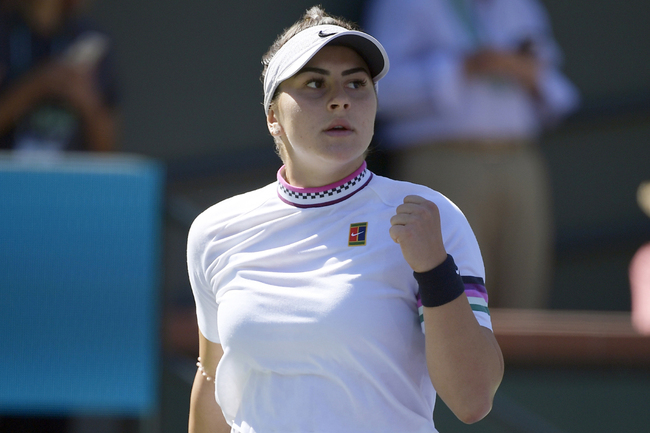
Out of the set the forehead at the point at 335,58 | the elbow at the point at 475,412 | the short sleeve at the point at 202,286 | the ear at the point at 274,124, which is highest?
the forehead at the point at 335,58

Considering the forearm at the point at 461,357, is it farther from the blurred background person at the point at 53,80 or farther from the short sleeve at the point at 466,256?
the blurred background person at the point at 53,80

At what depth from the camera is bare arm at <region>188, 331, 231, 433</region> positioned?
6.47 ft

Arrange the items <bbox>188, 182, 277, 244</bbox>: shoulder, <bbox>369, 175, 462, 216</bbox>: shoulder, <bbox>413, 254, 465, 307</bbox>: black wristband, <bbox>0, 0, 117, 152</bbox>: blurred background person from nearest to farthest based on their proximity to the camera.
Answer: <bbox>413, 254, 465, 307</bbox>: black wristband, <bbox>369, 175, 462, 216</bbox>: shoulder, <bbox>188, 182, 277, 244</bbox>: shoulder, <bbox>0, 0, 117, 152</bbox>: blurred background person

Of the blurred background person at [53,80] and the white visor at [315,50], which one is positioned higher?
the white visor at [315,50]

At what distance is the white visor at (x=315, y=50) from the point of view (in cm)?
179

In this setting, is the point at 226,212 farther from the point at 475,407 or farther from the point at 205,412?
the point at 475,407

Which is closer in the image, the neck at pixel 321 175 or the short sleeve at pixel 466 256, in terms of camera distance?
the short sleeve at pixel 466 256

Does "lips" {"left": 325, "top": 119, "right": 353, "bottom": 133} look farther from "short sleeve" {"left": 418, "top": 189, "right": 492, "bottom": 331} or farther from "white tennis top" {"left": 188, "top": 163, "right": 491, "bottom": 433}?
"short sleeve" {"left": 418, "top": 189, "right": 492, "bottom": 331}

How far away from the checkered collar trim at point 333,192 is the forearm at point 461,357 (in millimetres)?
345

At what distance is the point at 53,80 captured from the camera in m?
4.12

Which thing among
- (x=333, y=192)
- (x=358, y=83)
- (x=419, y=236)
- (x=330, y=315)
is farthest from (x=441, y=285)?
(x=358, y=83)

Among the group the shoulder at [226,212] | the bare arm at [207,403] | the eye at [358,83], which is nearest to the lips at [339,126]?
the eye at [358,83]

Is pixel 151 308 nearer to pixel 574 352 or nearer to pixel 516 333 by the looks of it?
pixel 516 333

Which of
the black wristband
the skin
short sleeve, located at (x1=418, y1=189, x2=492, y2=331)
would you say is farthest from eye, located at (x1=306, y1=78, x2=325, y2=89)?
the black wristband
